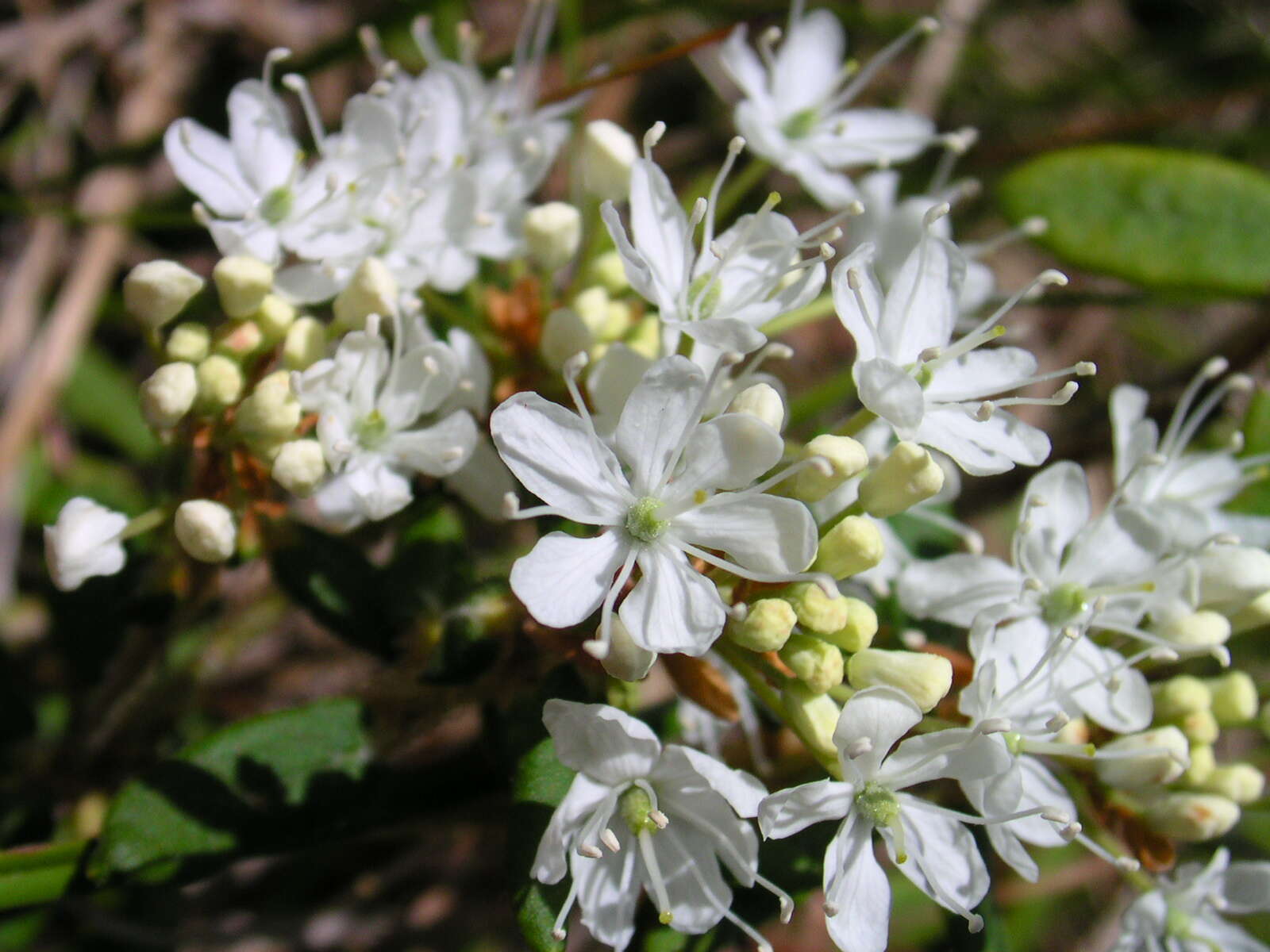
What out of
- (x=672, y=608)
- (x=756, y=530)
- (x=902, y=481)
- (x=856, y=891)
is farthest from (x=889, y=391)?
(x=856, y=891)

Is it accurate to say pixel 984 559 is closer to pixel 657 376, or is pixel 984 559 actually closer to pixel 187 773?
pixel 657 376

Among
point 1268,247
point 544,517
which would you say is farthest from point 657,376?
point 1268,247

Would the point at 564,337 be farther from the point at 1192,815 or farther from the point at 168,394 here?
the point at 1192,815

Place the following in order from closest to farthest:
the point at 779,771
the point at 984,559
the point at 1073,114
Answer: the point at 984,559 → the point at 779,771 → the point at 1073,114

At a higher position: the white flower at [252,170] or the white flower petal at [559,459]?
the white flower at [252,170]

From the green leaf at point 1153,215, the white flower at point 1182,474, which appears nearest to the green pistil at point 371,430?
the white flower at point 1182,474

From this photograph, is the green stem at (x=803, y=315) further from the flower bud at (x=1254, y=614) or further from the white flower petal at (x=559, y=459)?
the flower bud at (x=1254, y=614)
